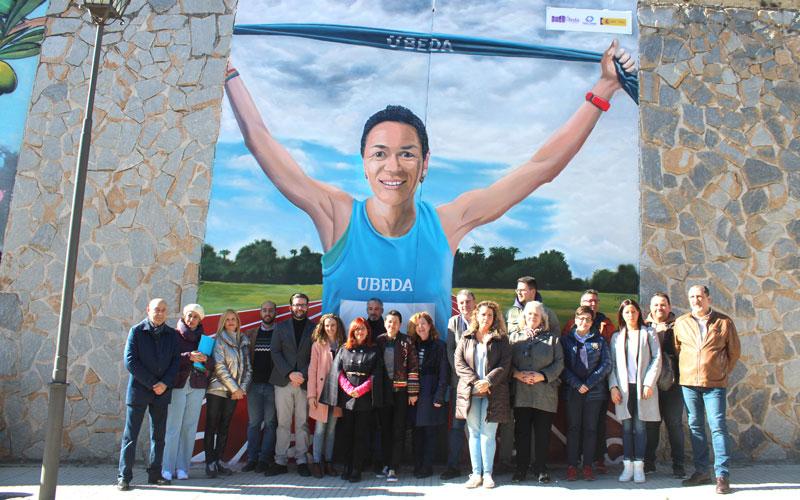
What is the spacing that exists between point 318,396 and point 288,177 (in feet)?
7.67

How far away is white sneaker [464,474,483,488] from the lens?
16.7 ft

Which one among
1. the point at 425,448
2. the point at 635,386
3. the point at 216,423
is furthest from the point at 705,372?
the point at 216,423

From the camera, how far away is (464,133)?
21.7ft

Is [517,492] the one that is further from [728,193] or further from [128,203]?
[128,203]

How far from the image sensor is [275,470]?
5.56 m

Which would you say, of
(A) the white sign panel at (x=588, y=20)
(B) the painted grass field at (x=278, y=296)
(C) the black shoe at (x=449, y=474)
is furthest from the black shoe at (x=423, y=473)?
(A) the white sign panel at (x=588, y=20)

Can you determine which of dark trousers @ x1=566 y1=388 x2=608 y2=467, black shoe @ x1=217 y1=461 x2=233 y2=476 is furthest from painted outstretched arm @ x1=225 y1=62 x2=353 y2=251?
dark trousers @ x1=566 y1=388 x2=608 y2=467

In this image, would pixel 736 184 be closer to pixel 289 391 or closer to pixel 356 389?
pixel 356 389

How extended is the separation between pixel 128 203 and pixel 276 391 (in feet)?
8.41

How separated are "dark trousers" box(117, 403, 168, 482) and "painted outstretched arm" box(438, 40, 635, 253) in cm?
311

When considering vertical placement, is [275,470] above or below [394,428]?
below

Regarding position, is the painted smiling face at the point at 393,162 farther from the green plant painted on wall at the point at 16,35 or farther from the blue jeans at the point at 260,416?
the green plant painted on wall at the point at 16,35

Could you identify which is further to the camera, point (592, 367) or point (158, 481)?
point (592, 367)

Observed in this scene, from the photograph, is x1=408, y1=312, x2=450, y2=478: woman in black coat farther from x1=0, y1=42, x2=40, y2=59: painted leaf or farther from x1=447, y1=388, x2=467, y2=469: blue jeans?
x1=0, y1=42, x2=40, y2=59: painted leaf
